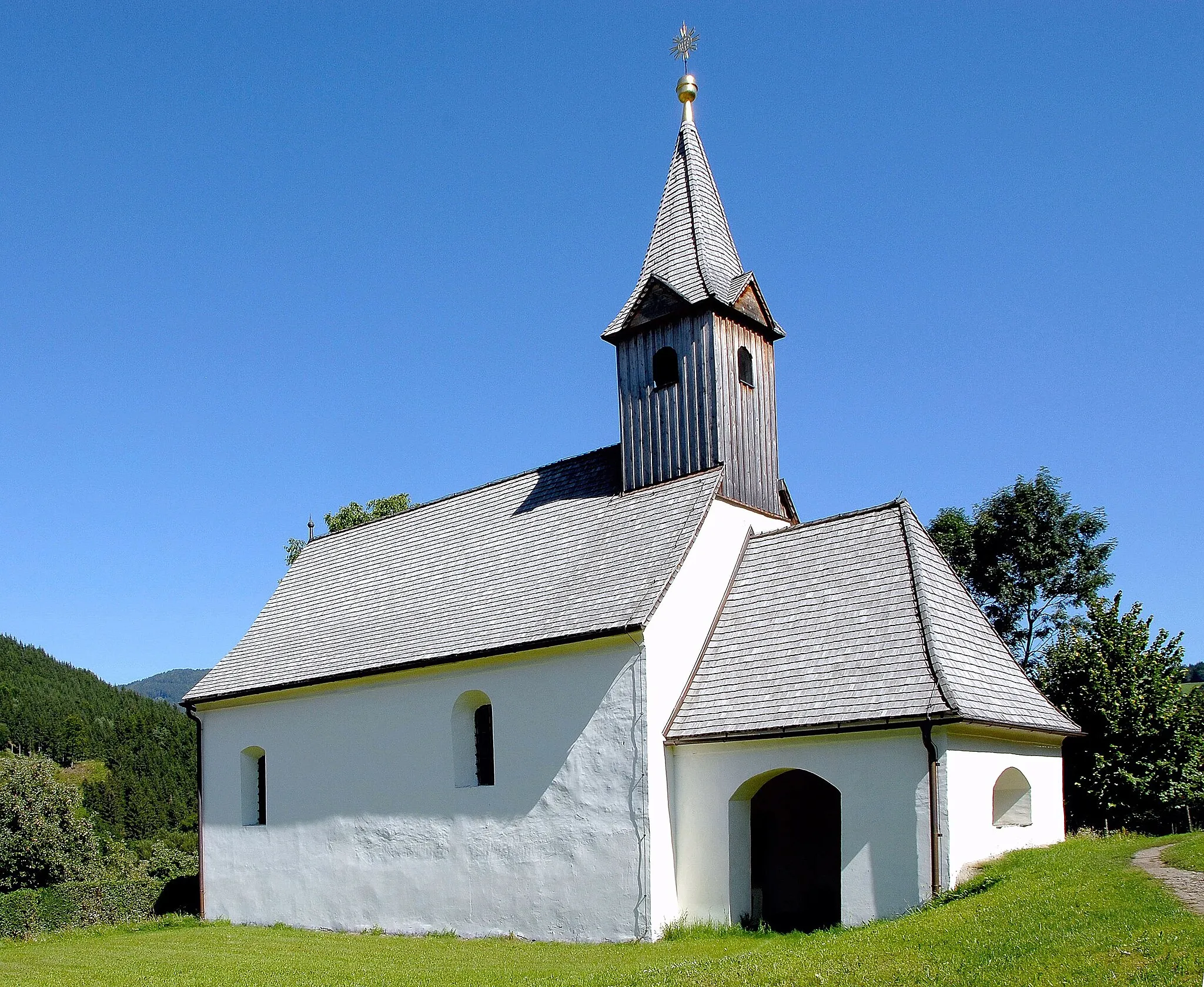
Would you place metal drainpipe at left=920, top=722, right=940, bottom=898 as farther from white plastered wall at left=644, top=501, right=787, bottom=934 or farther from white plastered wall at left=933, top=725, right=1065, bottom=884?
white plastered wall at left=644, top=501, right=787, bottom=934

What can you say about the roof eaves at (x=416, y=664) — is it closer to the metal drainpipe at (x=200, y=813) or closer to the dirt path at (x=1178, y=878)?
the metal drainpipe at (x=200, y=813)

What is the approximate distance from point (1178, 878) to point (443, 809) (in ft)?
39.7

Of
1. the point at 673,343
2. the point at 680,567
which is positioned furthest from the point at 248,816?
the point at 673,343

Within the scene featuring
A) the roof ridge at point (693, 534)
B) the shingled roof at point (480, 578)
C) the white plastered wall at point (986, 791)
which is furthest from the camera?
the shingled roof at point (480, 578)

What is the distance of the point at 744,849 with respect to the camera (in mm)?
17094

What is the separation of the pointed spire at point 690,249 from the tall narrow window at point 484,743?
324 inches

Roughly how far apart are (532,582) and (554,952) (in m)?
6.84

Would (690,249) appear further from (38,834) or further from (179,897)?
(38,834)

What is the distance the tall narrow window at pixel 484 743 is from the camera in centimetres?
2000

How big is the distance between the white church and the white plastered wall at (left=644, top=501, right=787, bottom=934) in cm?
5

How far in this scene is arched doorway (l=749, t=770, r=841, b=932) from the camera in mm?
19344

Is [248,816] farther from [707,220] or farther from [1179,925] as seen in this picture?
[1179,925]

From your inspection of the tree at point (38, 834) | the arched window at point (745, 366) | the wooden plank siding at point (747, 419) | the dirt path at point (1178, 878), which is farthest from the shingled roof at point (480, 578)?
the tree at point (38, 834)

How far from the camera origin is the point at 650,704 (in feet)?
57.2
